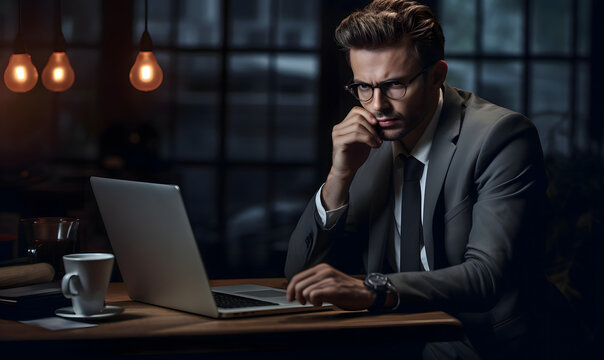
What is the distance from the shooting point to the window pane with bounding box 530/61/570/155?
4.08m

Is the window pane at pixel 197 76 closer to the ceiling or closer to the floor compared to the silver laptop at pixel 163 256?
closer to the ceiling

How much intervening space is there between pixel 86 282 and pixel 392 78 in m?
0.93

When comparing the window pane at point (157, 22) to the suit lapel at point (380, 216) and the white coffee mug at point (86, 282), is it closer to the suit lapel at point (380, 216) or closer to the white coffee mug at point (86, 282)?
the suit lapel at point (380, 216)

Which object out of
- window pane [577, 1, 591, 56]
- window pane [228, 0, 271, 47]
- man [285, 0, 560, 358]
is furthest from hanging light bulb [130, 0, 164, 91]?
window pane [577, 1, 591, 56]

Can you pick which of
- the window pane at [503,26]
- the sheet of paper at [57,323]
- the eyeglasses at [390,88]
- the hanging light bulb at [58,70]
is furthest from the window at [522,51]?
the sheet of paper at [57,323]

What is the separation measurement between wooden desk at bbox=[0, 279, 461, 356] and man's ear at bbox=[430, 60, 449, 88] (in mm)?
758

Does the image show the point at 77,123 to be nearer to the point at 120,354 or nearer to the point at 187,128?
the point at 187,128

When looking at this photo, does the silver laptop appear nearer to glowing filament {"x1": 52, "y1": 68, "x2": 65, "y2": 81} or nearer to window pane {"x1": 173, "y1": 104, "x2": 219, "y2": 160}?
glowing filament {"x1": 52, "y1": 68, "x2": 65, "y2": 81}

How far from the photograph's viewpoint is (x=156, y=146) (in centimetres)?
411

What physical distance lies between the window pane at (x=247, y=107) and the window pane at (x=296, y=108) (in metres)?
0.08

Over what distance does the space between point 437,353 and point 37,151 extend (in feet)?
10.1

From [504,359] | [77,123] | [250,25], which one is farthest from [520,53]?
[504,359]

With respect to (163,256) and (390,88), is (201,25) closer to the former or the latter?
(390,88)

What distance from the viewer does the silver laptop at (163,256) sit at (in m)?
1.36
